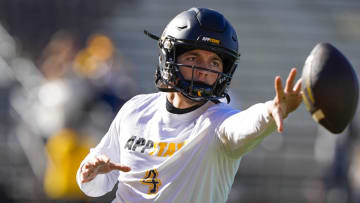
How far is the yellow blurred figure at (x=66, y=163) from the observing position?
8.54 meters

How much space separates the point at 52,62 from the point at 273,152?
153 inches

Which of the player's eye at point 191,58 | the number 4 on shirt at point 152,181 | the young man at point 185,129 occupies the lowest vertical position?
the number 4 on shirt at point 152,181

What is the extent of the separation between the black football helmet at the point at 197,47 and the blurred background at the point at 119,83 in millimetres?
4601

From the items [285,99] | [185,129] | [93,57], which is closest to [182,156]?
[185,129]

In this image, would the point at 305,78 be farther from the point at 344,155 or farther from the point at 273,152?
the point at 273,152

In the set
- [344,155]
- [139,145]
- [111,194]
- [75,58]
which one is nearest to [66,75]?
[75,58]

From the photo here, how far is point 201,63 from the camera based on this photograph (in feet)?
13.3

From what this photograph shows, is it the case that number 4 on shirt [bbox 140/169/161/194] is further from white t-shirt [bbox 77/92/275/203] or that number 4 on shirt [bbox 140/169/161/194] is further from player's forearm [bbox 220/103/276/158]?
player's forearm [bbox 220/103/276/158]

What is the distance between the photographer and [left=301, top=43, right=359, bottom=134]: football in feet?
10.6

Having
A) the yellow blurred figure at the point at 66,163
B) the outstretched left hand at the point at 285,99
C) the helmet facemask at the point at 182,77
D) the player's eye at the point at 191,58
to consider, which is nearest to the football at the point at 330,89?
the outstretched left hand at the point at 285,99

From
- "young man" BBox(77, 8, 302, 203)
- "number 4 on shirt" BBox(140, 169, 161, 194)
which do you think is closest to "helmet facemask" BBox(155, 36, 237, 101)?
"young man" BBox(77, 8, 302, 203)

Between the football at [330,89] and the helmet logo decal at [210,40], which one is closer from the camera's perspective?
the football at [330,89]

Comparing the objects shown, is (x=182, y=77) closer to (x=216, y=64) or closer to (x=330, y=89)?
(x=216, y=64)

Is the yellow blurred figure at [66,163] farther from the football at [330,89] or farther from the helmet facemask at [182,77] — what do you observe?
the football at [330,89]
